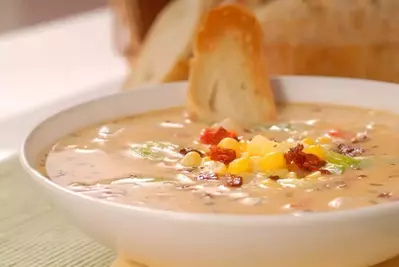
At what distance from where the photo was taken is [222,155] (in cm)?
93

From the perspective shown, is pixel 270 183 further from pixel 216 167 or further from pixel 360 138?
pixel 360 138

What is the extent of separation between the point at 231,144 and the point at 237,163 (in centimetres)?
9

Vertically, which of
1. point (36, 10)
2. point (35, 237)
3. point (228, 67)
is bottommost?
point (35, 237)

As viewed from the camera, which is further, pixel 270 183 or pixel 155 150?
pixel 155 150

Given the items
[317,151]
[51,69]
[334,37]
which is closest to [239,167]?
[317,151]

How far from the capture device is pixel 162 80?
4.89 ft

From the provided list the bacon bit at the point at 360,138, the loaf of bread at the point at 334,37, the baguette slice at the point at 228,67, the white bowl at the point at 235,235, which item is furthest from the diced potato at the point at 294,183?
the loaf of bread at the point at 334,37

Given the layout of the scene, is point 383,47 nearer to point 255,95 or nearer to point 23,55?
point 255,95

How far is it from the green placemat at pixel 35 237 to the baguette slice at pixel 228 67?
0.29 metres

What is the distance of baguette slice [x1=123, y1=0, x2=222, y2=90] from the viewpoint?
149 cm

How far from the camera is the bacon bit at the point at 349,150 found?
0.96m

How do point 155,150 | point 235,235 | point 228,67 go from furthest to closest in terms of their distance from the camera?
point 228,67 < point 155,150 < point 235,235

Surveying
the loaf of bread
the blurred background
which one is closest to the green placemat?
the loaf of bread

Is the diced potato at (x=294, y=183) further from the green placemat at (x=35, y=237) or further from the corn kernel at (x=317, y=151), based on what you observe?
the green placemat at (x=35, y=237)
